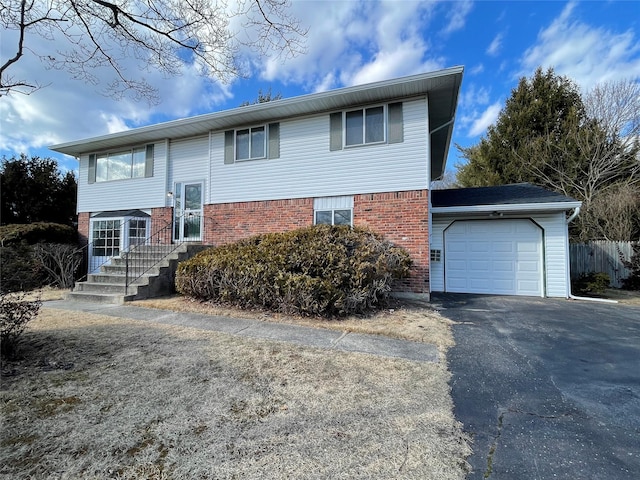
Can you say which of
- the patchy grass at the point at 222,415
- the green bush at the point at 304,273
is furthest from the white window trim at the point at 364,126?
the patchy grass at the point at 222,415

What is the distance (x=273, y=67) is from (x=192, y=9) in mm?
1622

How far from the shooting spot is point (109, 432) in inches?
89.1

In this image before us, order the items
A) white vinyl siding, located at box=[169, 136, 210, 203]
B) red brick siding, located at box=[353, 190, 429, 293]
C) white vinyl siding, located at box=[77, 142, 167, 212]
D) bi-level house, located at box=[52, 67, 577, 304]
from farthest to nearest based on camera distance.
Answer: white vinyl siding, located at box=[77, 142, 167, 212] → white vinyl siding, located at box=[169, 136, 210, 203] → bi-level house, located at box=[52, 67, 577, 304] → red brick siding, located at box=[353, 190, 429, 293]

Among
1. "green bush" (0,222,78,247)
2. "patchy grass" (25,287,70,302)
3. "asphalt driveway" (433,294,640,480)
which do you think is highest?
"green bush" (0,222,78,247)

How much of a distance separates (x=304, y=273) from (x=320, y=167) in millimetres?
3973

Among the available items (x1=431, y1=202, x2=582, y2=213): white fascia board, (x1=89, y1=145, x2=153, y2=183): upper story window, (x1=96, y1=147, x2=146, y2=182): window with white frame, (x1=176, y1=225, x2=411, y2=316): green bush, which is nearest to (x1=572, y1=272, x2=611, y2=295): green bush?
(x1=431, y1=202, x2=582, y2=213): white fascia board

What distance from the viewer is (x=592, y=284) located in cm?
888

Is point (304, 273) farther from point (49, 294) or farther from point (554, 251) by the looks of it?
point (49, 294)

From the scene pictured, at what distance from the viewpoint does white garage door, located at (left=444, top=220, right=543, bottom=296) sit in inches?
344

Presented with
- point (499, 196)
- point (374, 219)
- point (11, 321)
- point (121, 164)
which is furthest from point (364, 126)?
point (121, 164)

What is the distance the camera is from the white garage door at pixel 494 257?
8.73 m

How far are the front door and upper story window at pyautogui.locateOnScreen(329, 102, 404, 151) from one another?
5046 mm

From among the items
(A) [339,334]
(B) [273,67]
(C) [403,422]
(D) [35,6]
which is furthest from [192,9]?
(C) [403,422]

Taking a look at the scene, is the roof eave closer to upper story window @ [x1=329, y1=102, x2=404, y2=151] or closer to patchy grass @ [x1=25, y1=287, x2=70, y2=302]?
upper story window @ [x1=329, y1=102, x2=404, y2=151]
